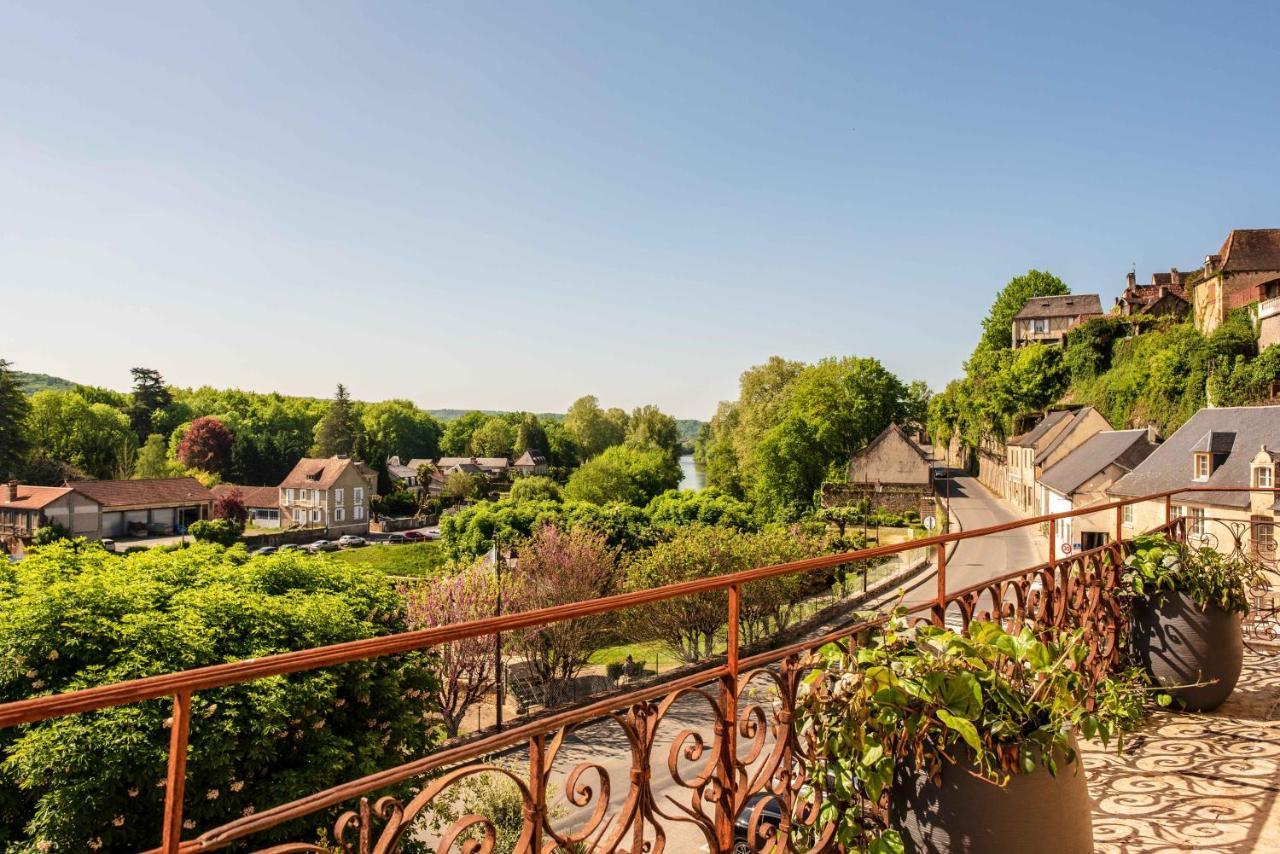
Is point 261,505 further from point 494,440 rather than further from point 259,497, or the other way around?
point 494,440

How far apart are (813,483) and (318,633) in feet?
129

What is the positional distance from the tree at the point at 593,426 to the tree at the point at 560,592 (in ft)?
229

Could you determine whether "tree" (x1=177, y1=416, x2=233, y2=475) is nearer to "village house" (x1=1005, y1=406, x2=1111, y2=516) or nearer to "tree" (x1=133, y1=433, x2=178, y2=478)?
"tree" (x1=133, y1=433, x2=178, y2=478)

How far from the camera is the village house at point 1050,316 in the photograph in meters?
60.4

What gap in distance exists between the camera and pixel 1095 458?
105 feet

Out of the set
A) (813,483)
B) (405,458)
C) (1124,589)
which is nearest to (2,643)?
(1124,589)

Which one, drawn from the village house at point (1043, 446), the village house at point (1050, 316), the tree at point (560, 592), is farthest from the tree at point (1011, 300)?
the tree at point (560, 592)

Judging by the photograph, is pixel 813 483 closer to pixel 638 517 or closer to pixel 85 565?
pixel 638 517

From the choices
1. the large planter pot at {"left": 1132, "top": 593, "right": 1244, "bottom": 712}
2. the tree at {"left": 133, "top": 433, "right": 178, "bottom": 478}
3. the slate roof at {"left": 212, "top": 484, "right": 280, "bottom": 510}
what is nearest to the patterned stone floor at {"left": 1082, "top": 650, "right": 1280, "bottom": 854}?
the large planter pot at {"left": 1132, "top": 593, "right": 1244, "bottom": 712}

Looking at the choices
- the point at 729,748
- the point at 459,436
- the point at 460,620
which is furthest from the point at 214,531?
the point at 459,436

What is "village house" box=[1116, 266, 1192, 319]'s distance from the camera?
156 feet

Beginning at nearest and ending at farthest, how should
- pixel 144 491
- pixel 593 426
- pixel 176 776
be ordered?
pixel 176 776 → pixel 144 491 → pixel 593 426

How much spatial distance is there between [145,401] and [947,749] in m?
97.0

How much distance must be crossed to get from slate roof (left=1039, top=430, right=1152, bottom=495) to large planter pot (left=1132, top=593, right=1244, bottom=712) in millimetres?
29000
